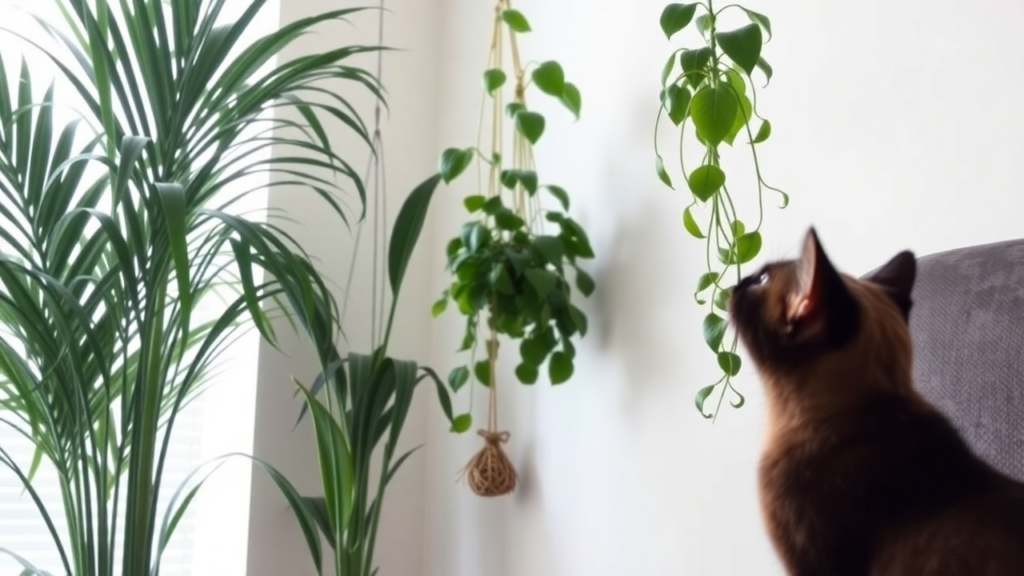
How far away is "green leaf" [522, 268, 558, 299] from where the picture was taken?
1551 millimetres

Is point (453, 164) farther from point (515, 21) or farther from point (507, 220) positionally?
point (515, 21)

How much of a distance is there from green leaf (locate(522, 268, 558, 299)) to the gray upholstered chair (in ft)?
2.40

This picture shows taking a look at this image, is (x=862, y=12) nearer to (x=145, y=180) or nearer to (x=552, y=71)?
(x=552, y=71)

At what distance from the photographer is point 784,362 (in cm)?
74

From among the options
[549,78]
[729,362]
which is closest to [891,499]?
[729,362]

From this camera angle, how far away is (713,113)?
1.01 metres

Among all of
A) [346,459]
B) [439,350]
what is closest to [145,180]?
[346,459]

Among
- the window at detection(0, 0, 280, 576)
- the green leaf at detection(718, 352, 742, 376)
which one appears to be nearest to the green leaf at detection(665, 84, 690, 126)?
the green leaf at detection(718, 352, 742, 376)

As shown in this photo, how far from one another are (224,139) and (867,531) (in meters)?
1.09

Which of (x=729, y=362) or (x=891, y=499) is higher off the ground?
(x=729, y=362)

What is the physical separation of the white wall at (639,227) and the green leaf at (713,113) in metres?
0.31

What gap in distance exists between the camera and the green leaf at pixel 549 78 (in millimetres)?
1622

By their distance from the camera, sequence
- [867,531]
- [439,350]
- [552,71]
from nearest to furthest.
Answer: [867,531]
[552,71]
[439,350]

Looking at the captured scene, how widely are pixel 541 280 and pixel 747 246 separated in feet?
1.66
